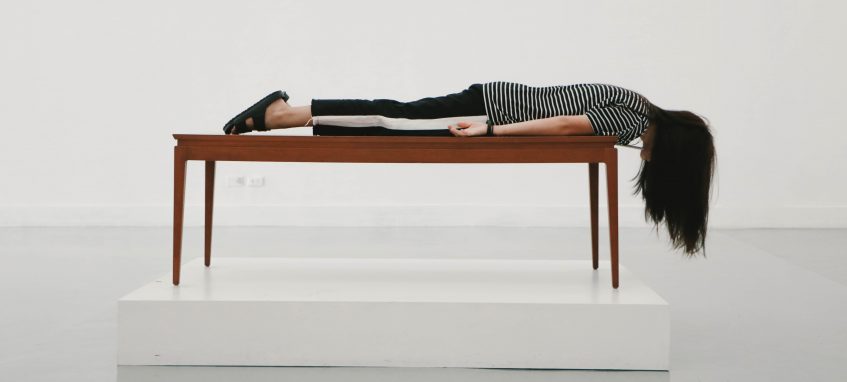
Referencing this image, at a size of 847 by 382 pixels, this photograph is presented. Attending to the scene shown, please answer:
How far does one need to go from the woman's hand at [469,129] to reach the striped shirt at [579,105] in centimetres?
38

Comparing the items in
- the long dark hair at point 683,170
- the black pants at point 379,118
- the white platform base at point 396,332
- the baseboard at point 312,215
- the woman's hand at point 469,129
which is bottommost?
the white platform base at point 396,332

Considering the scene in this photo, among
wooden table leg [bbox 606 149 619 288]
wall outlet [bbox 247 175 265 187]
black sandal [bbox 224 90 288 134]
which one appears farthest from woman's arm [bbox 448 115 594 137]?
wall outlet [bbox 247 175 265 187]

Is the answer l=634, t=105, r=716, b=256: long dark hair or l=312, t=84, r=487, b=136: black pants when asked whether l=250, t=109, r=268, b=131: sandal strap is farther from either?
Answer: l=634, t=105, r=716, b=256: long dark hair

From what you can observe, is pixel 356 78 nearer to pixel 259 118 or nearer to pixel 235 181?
pixel 235 181

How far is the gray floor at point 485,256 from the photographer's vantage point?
98.3 inches

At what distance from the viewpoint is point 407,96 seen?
6.05 meters

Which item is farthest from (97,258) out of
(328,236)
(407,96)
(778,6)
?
(778,6)

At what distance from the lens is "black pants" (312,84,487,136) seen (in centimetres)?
302

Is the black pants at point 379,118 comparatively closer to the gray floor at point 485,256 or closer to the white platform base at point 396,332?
the white platform base at point 396,332

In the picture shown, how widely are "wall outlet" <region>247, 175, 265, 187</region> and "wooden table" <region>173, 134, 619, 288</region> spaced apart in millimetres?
3317

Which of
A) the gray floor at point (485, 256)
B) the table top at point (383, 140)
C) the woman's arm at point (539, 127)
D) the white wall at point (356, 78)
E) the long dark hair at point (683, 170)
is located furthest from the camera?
the white wall at point (356, 78)

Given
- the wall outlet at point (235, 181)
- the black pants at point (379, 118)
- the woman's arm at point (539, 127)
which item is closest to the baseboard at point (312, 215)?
the wall outlet at point (235, 181)

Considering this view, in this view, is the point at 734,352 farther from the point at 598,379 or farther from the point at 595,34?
the point at 595,34

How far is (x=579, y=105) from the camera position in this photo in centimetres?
312
